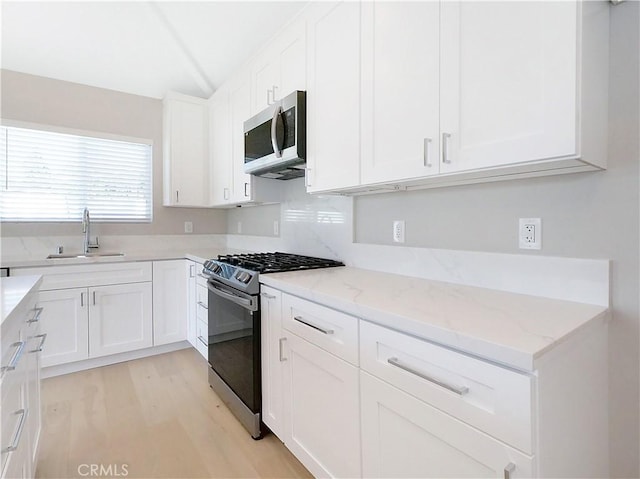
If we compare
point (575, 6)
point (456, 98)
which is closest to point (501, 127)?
point (456, 98)

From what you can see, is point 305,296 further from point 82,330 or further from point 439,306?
point 82,330

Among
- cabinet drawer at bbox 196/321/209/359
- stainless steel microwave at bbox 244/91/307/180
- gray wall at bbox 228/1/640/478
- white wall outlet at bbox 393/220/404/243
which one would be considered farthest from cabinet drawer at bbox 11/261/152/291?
gray wall at bbox 228/1/640/478

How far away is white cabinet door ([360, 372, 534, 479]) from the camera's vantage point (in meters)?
0.80

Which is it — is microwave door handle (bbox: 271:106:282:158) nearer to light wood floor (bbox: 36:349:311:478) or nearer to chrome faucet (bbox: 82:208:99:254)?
light wood floor (bbox: 36:349:311:478)

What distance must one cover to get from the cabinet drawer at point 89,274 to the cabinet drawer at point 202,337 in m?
0.62

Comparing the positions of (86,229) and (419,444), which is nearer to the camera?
(419,444)

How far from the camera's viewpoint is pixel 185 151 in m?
3.29

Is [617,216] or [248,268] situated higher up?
[617,216]

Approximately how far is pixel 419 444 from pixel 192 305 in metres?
2.38

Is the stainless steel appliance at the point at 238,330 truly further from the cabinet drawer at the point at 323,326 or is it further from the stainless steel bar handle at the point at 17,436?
the stainless steel bar handle at the point at 17,436

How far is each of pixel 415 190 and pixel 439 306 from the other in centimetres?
76

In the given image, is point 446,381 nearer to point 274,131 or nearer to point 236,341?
point 236,341

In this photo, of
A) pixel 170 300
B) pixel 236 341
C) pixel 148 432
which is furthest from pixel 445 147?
pixel 170 300

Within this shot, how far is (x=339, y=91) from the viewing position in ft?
5.46
